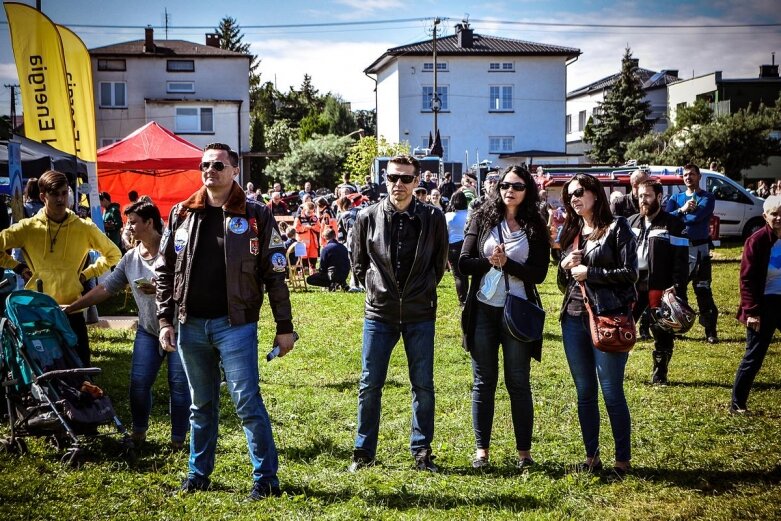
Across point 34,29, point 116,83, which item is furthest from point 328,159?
point 34,29

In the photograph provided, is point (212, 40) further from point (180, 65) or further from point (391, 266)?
point (391, 266)

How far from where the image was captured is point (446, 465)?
6066mm

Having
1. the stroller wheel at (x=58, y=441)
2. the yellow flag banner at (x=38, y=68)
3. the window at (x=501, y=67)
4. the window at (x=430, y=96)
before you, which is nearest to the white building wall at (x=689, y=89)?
the window at (x=501, y=67)

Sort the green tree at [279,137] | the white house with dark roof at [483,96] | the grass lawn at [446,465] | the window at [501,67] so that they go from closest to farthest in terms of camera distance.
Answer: the grass lawn at [446,465] < the white house with dark roof at [483,96] < the window at [501,67] < the green tree at [279,137]

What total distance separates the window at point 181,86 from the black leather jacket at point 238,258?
49.6m

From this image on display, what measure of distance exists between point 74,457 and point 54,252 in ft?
6.53

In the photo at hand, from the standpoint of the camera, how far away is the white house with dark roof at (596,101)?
68.8 m

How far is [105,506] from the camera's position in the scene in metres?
5.30

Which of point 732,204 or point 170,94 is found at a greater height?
point 170,94

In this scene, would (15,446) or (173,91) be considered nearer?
(15,446)

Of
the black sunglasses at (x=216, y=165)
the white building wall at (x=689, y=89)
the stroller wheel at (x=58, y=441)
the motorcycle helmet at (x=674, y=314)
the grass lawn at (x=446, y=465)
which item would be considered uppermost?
the white building wall at (x=689, y=89)

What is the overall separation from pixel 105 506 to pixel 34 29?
29.1 feet

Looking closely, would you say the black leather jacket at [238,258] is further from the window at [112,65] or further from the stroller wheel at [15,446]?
the window at [112,65]

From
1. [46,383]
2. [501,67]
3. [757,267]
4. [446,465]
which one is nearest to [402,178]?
[446,465]
